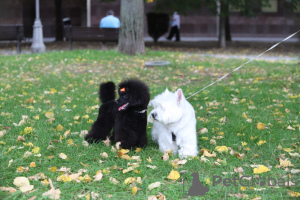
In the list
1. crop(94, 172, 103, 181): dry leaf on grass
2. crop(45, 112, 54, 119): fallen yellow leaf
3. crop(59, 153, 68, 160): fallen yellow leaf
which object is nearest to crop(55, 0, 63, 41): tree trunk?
crop(45, 112, 54, 119): fallen yellow leaf

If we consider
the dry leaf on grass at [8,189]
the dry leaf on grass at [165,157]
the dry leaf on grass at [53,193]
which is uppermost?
the dry leaf on grass at [165,157]

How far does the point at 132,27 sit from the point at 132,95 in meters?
7.89

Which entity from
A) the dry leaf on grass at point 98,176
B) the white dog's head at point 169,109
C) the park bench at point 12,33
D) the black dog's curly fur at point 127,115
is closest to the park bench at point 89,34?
the park bench at point 12,33

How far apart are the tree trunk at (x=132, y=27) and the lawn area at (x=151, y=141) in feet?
7.49

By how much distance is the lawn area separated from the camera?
3.55 m

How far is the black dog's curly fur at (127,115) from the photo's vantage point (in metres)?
4.27

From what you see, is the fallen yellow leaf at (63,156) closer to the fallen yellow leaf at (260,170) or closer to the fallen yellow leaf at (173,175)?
the fallen yellow leaf at (173,175)

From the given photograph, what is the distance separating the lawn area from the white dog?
0.20m

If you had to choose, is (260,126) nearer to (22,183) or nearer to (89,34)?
(22,183)

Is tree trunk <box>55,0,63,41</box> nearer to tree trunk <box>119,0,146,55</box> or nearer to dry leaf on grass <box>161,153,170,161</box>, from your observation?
tree trunk <box>119,0,146,55</box>

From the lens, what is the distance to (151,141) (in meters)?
4.93

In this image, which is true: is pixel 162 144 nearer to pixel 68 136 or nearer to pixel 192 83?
pixel 68 136

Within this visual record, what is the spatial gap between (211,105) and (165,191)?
3.63 meters

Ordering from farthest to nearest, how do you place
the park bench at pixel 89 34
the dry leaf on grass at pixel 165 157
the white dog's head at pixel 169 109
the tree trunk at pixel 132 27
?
the park bench at pixel 89 34 → the tree trunk at pixel 132 27 → the dry leaf on grass at pixel 165 157 → the white dog's head at pixel 169 109
